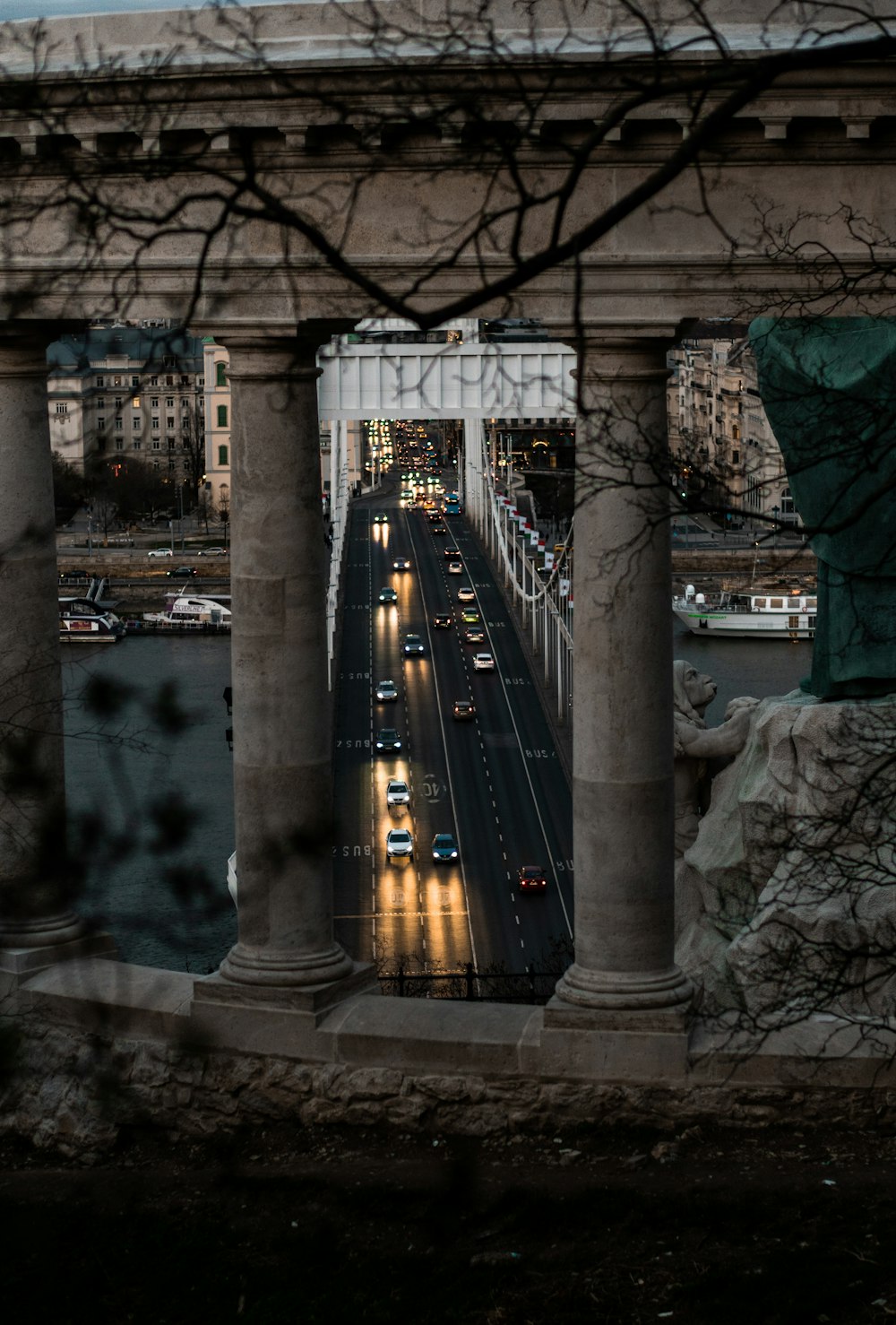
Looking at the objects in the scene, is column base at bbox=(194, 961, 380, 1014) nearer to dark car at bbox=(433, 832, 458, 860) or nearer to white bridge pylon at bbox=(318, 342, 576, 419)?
white bridge pylon at bbox=(318, 342, 576, 419)

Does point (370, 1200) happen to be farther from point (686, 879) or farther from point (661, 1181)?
point (686, 879)

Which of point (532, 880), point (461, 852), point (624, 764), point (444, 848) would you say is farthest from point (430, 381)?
point (624, 764)

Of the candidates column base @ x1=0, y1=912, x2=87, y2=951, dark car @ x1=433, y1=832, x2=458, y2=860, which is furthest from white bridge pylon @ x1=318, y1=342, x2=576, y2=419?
column base @ x1=0, y1=912, x2=87, y2=951

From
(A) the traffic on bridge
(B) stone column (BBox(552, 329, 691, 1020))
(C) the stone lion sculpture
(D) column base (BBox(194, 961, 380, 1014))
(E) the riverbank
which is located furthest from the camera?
(A) the traffic on bridge

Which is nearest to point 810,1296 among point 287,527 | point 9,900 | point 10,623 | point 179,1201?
point 179,1201

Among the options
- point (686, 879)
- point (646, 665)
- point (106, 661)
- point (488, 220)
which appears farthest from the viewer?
point (106, 661)
